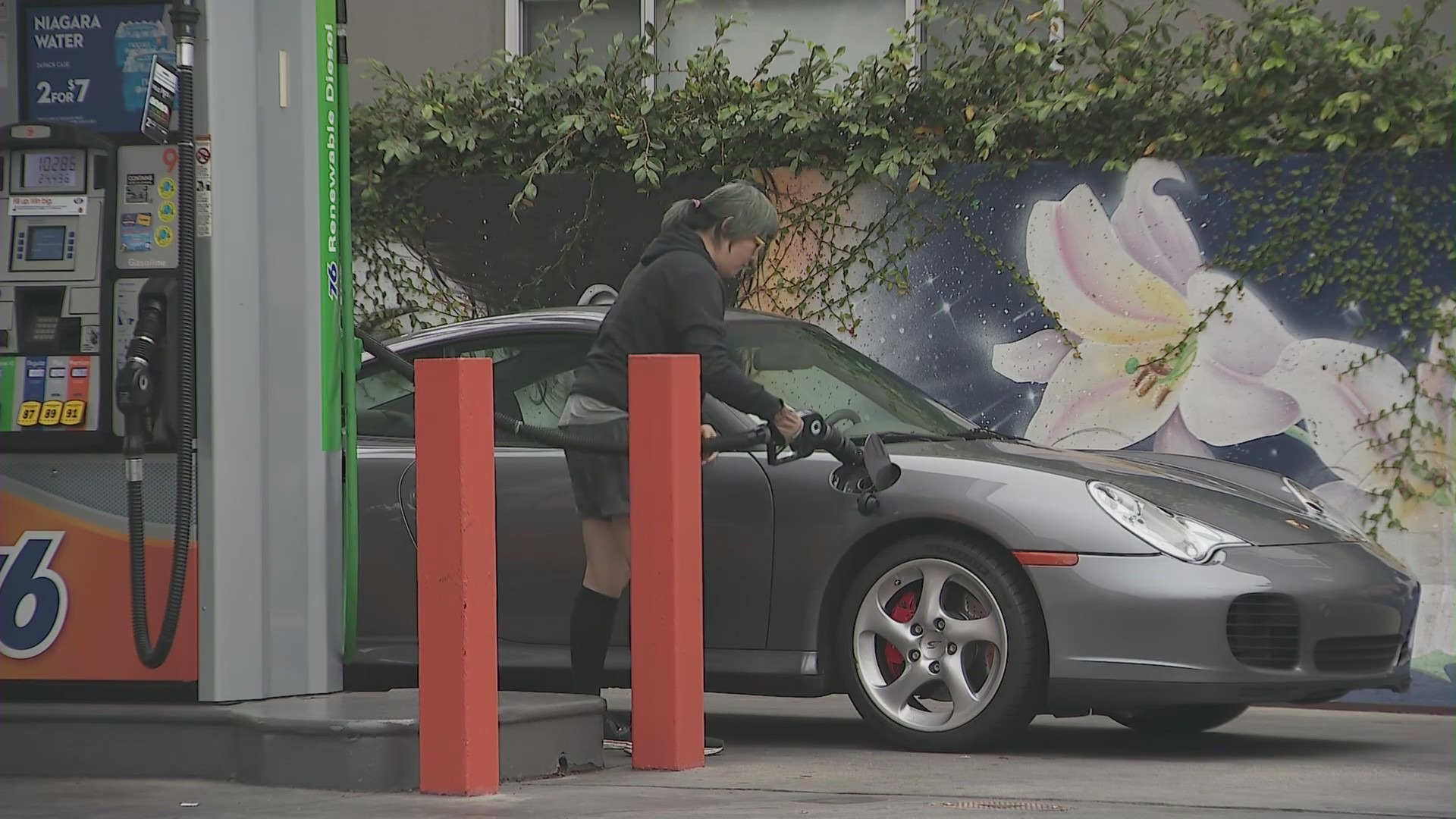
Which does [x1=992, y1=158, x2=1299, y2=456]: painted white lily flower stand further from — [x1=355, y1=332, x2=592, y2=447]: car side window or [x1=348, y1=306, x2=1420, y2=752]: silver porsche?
[x1=355, y1=332, x2=592, y2=447]: car side window

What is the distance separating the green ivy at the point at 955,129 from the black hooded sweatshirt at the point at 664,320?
3.37 m

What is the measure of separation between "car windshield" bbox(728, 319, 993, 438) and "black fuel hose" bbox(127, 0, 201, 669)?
6.73 ft

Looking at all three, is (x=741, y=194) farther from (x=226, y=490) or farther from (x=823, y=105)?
(x=823, y=105)

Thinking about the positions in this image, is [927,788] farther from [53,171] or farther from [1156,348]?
[1156,348]

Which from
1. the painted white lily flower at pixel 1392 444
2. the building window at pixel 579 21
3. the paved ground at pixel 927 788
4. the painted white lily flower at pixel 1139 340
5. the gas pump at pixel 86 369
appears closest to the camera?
the paved ground at pixel 927 788

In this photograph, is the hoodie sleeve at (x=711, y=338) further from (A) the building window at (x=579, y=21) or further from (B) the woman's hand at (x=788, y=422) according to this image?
(A) the building window at (x=579, y=21)

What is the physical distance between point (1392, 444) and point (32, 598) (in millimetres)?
5881

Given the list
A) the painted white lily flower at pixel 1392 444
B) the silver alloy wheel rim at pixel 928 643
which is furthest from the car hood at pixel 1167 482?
the painted white lily flower at pixel 1392 444

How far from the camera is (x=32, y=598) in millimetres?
5801

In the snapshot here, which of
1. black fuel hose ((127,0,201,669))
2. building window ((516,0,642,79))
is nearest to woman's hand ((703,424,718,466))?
black fuel hose ((127,0,201,669))

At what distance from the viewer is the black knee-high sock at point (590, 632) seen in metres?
6.03

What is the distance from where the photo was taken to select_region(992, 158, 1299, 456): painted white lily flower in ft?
29.5

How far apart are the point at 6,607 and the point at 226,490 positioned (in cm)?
89

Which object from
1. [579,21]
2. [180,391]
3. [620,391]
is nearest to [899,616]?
[620,391]
